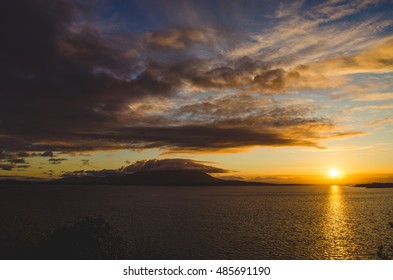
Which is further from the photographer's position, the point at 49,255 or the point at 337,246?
the point at 337,246

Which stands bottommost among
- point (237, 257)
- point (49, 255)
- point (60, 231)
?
point (237, 257)

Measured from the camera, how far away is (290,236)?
232 ft

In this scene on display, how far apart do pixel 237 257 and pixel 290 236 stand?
880 inches

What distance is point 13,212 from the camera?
3872cm
